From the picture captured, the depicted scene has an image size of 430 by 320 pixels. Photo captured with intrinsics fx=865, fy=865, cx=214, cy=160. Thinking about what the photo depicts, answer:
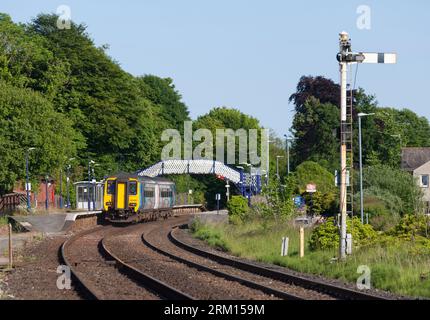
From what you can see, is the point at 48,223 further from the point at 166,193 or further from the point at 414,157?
the point at 414,157

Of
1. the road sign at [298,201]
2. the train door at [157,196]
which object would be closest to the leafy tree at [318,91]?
the train door at [157,196]

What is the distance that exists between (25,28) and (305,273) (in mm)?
66987

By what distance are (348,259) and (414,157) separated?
6790cm

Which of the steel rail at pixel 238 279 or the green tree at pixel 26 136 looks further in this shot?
the green tree at pixel 26 136

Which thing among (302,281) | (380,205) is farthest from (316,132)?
(302,281)

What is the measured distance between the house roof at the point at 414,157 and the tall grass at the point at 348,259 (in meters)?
53.7

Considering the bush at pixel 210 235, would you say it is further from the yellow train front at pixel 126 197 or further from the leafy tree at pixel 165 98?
the leafy tree at pixel 165 98

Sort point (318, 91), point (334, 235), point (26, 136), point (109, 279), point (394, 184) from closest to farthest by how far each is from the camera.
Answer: point (109, 279) < point (334, 235) < point (394, 184) < point (26, 136) < point (318, 91)

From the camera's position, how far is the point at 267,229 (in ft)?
113

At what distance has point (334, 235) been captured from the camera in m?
24.9

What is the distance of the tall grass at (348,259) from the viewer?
58.4ft

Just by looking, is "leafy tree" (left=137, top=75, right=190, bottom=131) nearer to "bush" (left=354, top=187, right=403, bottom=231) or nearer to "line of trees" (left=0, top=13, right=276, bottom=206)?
"line of trees" (left=0, top=13, right=276, bottom=206)

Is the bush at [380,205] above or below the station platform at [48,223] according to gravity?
above

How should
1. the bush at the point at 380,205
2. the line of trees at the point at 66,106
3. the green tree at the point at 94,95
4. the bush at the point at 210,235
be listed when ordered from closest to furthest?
1. the bush at the point at 210,235
2. the bush at the point at 380,205
3. the line of trees at the point at 66,106
4. the green tree at the point at 94,95
